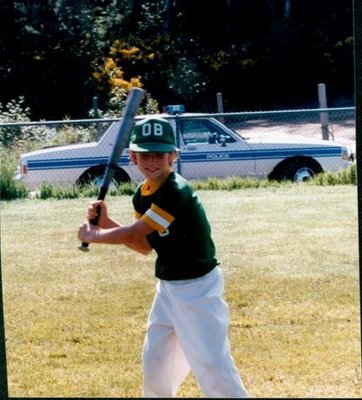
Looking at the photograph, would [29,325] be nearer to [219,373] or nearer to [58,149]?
[219,373]

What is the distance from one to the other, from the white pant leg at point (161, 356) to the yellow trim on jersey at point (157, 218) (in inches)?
11.0

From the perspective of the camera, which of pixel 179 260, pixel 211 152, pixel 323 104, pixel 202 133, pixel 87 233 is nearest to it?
pixel 87 233

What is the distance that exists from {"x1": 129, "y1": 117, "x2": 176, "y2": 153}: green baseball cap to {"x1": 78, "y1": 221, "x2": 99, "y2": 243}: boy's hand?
1.07 ft

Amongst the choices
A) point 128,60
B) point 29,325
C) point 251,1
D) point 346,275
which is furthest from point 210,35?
point 29,325

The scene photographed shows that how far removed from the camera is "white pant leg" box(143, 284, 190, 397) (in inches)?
127

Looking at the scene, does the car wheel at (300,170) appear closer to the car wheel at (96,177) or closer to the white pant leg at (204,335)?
the car wheel at (96,177)

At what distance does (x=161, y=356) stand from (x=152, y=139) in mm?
775

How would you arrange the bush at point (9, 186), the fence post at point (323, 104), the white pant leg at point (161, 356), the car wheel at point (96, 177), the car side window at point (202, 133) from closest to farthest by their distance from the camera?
the white pant leg at point (161, 356), the car side window at point (202, 133), the car wheel at point (96, 177), the bush at point (9, 186), the fence post at point (323, 104)

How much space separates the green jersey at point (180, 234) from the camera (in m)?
3.11

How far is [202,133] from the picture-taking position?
32.5 ft

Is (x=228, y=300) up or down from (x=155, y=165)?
down

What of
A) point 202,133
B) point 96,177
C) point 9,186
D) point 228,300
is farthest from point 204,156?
point 228,300

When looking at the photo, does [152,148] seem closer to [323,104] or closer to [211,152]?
[211,152]

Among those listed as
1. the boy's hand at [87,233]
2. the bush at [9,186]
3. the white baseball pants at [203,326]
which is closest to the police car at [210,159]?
the bush at [9,186]
